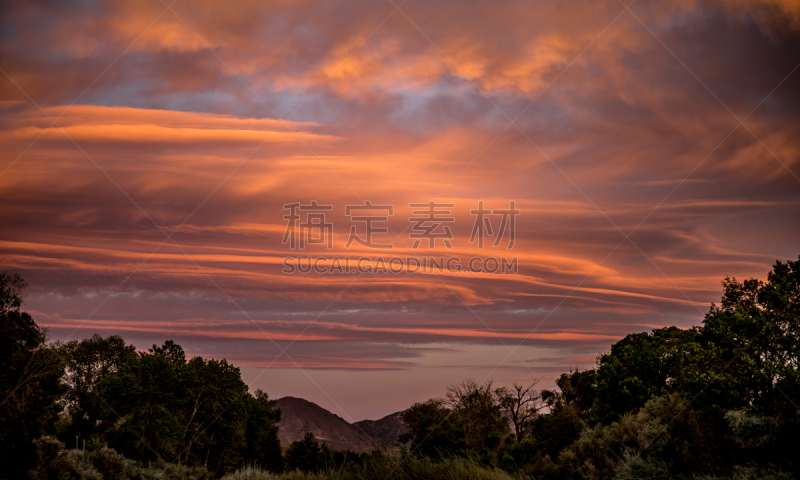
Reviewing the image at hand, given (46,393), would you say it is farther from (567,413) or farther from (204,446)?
(204,446)

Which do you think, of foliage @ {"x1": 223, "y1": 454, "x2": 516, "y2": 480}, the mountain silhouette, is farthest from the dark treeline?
the mountain silhouette

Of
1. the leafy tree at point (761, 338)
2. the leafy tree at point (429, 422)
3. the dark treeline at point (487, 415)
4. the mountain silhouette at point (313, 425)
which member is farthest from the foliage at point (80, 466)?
the mountain silhouette at point (313, 425)

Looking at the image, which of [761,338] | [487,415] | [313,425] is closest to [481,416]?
[487,415]

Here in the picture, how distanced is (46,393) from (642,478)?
1021 inches

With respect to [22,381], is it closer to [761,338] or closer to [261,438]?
[761,338]

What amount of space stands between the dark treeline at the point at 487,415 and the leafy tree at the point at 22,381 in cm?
7

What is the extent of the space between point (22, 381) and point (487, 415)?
4596cm

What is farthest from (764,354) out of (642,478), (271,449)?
(271,449)

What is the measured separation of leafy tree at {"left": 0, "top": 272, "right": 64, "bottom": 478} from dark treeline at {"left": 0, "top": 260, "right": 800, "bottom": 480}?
0.07m

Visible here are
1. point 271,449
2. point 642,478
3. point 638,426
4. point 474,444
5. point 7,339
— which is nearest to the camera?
point 642,478

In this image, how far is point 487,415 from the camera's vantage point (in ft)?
201

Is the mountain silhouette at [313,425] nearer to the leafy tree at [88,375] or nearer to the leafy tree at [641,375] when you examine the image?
the leafy tree at [88,375]

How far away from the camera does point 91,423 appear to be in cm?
6650

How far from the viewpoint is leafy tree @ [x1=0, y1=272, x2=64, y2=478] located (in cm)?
2195
